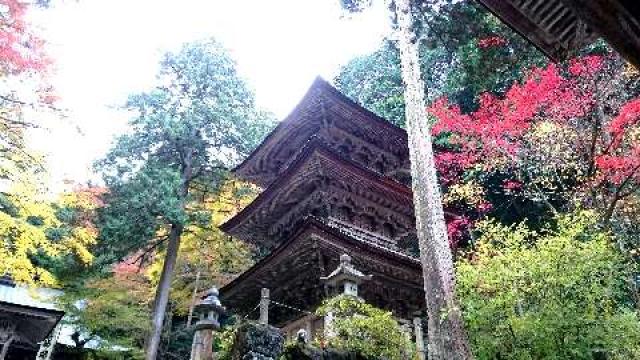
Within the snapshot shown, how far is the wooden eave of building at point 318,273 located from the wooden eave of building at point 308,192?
118 centimetres

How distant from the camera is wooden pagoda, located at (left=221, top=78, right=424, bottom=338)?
10.8 metres

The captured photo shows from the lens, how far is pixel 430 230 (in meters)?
7.97

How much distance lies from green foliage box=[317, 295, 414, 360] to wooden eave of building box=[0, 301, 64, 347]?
1291 centimetres

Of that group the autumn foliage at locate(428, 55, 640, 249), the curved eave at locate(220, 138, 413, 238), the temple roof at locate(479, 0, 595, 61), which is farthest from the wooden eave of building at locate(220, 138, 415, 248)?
the temple roof at locate(479, 0, 595, 61)

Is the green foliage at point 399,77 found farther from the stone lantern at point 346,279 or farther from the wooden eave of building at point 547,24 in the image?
the wooden eave of building at point 547,24

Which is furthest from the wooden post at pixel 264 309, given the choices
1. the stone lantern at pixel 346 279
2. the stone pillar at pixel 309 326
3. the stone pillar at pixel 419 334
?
the stone pillar at pixel 419 334

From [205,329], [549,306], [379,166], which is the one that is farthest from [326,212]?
[549,306]

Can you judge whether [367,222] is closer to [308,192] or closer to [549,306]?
[308,192]

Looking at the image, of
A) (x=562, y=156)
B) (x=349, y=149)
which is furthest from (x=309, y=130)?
(x=562, y=156)

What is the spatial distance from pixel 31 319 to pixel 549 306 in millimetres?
17292

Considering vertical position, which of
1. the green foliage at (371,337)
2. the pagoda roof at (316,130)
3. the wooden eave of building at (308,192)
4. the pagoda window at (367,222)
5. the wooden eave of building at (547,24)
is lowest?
the green foliage at (371,337)

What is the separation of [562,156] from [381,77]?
12.1m

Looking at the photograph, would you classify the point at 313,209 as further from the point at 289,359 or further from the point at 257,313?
the point at 289,359

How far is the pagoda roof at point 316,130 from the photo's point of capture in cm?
1343
